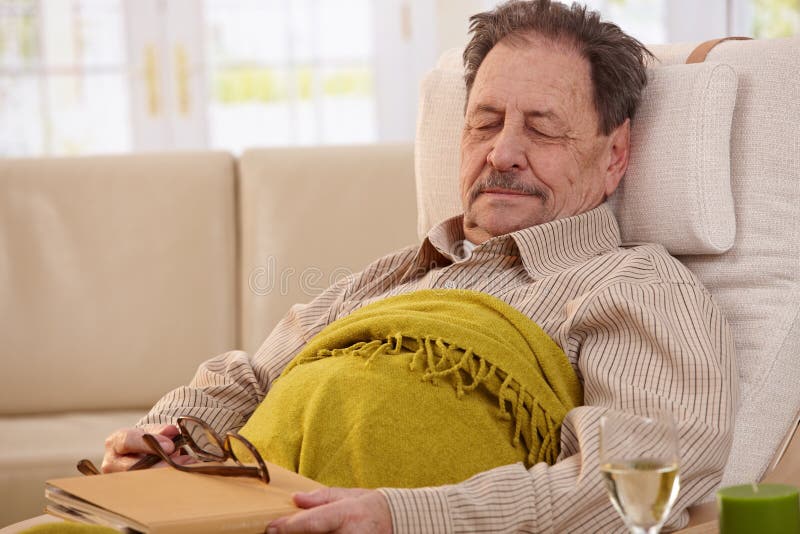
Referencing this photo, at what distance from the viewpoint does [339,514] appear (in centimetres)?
100

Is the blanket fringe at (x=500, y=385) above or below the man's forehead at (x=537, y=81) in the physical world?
below

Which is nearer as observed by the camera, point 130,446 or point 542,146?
point 130,446

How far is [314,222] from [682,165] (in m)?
1.02

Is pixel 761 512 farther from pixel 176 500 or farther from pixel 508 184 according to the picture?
pixel 508 184

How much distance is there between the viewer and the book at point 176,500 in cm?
91

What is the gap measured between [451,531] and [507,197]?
0.62 metres

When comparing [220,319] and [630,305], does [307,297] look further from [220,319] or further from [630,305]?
[630,305]

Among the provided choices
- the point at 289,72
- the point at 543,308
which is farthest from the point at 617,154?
the point at 289,72

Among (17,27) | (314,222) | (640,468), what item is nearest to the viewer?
(640,468)

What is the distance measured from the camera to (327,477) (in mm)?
1191

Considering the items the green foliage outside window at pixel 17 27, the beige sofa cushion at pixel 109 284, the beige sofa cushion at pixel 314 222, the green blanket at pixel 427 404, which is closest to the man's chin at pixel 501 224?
the green blanket at pixel 427 404

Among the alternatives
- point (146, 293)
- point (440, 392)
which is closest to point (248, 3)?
point (146, 293)

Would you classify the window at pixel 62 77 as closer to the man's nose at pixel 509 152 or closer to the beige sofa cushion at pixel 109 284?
the beige sofa cushion at pixel 109 284

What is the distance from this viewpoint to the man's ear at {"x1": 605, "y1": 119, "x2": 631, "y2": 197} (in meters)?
1.55
